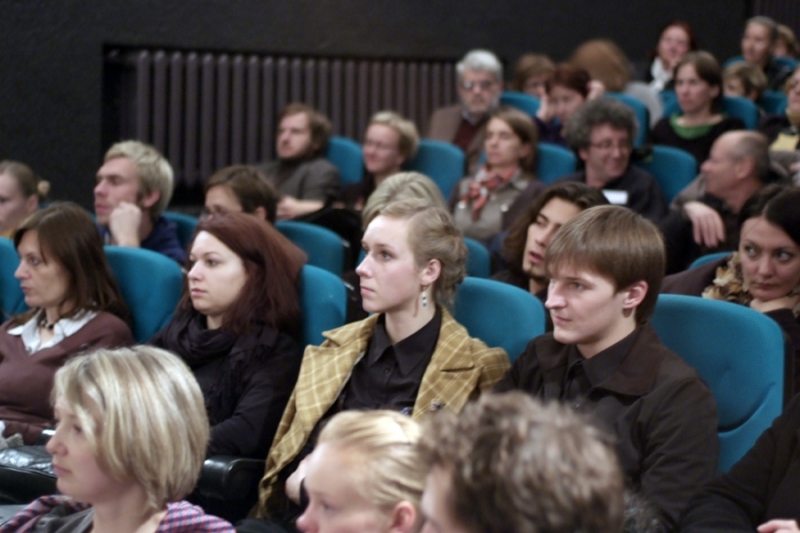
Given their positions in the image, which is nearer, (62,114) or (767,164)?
(767,164)

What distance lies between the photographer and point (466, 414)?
113 cm

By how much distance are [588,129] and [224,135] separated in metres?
2.36

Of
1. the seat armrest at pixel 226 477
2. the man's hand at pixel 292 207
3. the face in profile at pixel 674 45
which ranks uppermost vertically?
the face in profile at pixel 674 45

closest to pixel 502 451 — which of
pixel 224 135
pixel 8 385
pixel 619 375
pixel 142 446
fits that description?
pixel 142 446

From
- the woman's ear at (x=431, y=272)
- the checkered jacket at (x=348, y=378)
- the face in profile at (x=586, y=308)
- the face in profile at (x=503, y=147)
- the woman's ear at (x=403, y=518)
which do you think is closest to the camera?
the woman's ear at (x=403, y=518)

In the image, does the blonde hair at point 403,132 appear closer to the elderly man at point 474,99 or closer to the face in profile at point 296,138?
the face in profile at point 296,138

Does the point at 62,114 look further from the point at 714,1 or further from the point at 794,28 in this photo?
the point at 794,28

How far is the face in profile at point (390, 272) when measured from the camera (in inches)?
96.8

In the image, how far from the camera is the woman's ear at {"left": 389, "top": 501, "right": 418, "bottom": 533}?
1411 millimetres

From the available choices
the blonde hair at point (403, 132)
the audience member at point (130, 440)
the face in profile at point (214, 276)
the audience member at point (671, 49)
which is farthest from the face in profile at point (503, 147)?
the audience member at point (130, 440)

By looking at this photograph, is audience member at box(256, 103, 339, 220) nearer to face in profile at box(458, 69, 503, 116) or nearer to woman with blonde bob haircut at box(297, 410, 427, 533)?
face in profile at box(458, 69, 503, 116)

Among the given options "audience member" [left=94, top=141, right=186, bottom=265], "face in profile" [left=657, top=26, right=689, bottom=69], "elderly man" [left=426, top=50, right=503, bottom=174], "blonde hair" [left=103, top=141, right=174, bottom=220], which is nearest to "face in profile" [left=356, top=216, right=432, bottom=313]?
"audience member" [left=94, top=141, right=186, bottom=265]

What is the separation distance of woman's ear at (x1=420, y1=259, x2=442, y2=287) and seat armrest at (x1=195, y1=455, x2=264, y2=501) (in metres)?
0.55

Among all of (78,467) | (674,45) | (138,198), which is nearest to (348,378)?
(78,467)
